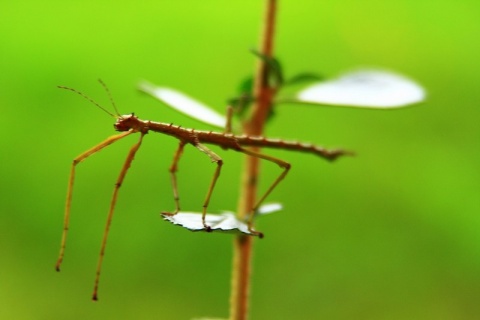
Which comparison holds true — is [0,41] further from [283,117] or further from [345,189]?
[345,189]

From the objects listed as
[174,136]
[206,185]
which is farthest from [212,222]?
[206,185]

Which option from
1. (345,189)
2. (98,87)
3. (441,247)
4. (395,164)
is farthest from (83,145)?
(441,247)

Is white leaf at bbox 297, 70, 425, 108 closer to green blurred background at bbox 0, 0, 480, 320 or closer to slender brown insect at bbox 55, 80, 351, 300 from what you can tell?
slender brown insect at bbox 55, 80, 351, 300

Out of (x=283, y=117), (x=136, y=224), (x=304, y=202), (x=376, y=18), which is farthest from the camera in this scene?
(x=376, y=18)

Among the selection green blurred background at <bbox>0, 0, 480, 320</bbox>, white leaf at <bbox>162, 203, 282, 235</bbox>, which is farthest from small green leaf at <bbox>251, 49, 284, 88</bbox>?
green blurred background at <bbox>0, 0, 480, 320</bbox>

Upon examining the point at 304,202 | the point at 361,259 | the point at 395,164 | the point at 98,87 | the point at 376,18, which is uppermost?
the point at 376,18

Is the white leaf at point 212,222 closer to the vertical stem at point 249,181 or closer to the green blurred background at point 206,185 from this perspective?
the vertical stem at point 249,181

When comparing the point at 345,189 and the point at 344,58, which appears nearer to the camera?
the point at 345,189

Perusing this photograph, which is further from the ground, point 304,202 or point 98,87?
point 98,87
